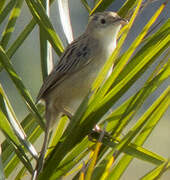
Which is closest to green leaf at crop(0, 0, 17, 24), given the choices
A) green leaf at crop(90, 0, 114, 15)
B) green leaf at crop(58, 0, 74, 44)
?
green leaf at crop(58, 0, 74, 44)

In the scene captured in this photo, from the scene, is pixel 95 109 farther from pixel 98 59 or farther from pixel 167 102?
pixel 98 59

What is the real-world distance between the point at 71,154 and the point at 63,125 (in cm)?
43

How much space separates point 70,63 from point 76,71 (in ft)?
0.25

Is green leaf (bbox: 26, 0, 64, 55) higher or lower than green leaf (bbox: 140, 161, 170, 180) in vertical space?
higher

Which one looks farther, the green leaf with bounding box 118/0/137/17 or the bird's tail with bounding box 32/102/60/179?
the green leaf with bounding box 118/0/137/17

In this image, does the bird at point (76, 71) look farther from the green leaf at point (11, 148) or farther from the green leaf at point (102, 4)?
the green leaf at point (102, 4)

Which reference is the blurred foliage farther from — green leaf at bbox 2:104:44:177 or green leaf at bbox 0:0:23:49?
green leaf at bbox 0:0:23:49

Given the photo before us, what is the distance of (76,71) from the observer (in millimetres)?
3518

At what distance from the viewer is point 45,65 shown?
2.88m

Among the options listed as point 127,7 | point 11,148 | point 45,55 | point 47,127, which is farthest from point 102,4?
point 11,148

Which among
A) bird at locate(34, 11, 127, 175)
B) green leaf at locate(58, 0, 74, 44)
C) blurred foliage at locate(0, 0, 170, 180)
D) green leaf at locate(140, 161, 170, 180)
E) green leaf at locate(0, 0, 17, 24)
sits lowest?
bird at locate(34, 11, 127, 175)

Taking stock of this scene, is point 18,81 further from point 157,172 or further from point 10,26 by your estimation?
point 157,172

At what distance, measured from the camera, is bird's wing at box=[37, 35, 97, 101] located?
3.37m

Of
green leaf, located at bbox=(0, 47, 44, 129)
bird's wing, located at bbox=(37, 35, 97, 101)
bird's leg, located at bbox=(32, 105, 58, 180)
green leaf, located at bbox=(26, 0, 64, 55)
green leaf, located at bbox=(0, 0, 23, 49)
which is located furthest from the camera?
bird's wing, located at bbox=(37, 35, 97, 101)
